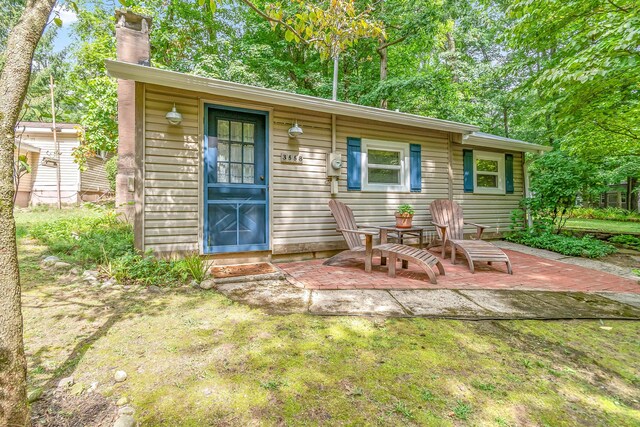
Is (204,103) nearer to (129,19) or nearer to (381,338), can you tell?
(129,19)

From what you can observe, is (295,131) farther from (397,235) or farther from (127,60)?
(127,60)

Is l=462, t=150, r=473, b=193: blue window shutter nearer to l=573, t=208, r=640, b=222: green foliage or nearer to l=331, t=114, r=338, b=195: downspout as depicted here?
l=331, t=114, r=338, b=195: downspout

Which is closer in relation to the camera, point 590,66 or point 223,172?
point 223,172

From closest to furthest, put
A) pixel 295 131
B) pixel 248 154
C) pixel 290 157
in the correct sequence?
pixel 248 154, pixel 295 131, pixel 290 157

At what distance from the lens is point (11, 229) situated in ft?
3.83

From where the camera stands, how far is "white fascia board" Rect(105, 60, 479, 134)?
3.46m

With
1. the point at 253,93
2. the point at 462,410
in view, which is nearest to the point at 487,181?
the point at 253,93

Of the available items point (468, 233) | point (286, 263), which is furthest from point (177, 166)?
point (468, 233)

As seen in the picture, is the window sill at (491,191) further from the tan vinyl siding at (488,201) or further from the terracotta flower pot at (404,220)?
the terracotta flower pot at (404,220)

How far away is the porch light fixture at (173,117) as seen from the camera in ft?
12.8

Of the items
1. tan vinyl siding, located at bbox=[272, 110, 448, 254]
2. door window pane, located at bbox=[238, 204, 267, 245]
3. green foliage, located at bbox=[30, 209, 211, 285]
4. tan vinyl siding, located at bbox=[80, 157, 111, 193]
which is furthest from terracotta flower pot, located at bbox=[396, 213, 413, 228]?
tan vinyl siding, located at bbox=[80, 157, 111, 193]

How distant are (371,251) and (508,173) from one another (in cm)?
519

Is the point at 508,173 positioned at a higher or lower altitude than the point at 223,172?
higher

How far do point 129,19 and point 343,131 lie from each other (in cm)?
476
